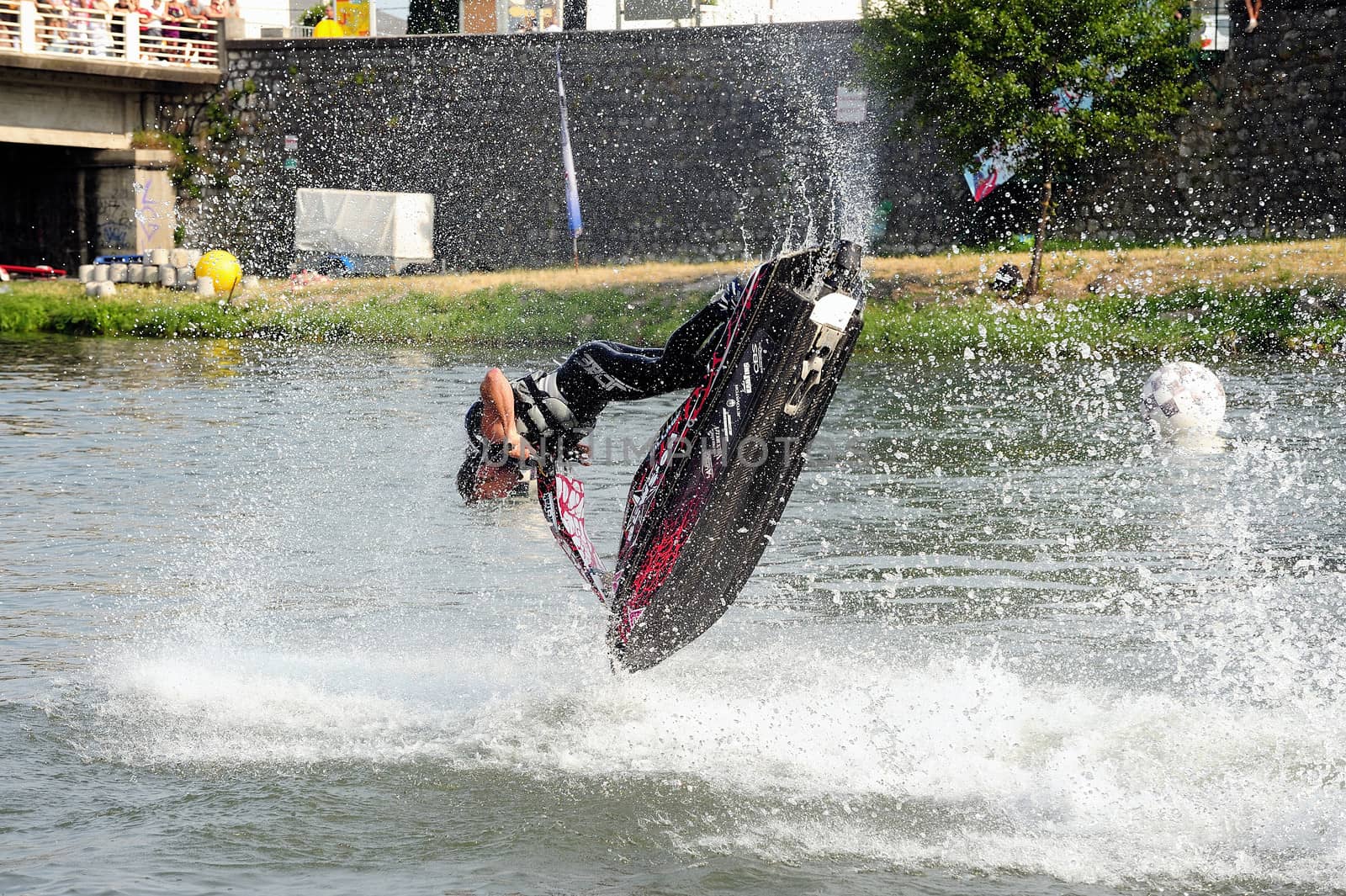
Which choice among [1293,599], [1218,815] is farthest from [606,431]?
[1218,815]

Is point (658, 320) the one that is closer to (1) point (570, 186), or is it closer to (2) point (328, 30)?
(1) point (570, 186)

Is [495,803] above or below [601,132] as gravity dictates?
below

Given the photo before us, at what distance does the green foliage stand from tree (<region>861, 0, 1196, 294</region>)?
0.02m

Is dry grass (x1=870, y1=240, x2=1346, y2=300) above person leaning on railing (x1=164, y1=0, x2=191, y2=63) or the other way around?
the other way around

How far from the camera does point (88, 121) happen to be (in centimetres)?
3419

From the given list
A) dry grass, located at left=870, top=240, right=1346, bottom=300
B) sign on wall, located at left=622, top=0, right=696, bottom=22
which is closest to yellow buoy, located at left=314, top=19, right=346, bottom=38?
sign on wall, located at left=622, top=0, right=696, bottom=22

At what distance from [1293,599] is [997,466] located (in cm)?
439

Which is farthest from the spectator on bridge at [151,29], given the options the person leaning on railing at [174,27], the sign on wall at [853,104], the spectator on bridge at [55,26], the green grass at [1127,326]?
the green grass at [1127,326]

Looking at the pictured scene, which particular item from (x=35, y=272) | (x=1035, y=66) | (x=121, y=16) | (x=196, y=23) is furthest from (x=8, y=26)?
(x=1035, y=66)

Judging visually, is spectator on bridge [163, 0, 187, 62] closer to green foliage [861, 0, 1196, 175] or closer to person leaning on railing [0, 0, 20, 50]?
person leaning on railing [0, 0, 20, 50]

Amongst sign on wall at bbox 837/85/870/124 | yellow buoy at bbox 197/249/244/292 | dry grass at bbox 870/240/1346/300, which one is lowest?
yellow buoy at bbox 197/249/244/292

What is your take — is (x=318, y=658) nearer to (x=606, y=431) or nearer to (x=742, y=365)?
(x=742, y=365)

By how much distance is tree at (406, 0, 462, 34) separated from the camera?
37812 millimetres

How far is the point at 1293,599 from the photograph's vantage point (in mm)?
8125
